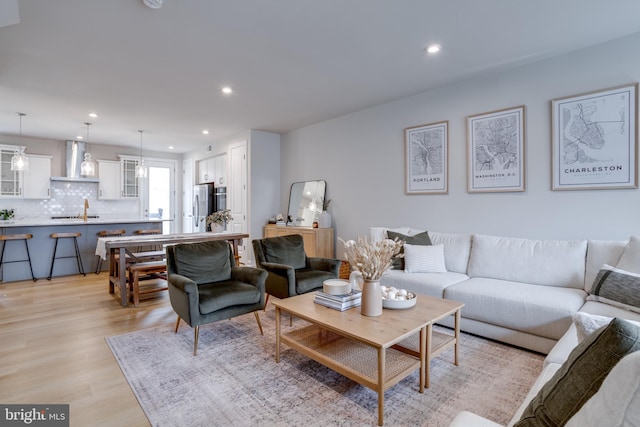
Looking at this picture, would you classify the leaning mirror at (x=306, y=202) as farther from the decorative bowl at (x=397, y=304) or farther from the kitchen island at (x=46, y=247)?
the decorative bowl at (x=397, y=304)

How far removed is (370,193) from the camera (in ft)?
16.0

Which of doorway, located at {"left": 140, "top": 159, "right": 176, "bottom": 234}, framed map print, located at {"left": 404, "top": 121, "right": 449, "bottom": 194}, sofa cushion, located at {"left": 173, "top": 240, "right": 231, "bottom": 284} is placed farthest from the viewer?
doorway, located at {"left": 140, "top": 159, "right": 176, "bottom": 234}

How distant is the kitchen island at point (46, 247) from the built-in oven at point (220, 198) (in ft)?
6.36

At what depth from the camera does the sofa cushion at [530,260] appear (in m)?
2.89

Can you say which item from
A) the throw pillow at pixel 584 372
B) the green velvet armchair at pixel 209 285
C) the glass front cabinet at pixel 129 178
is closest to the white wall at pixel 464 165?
the green velvet armchair at pixel 209 285

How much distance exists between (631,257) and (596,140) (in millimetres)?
1133

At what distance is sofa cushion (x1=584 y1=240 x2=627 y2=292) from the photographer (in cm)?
270

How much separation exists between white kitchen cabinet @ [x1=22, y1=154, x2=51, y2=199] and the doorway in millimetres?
1890

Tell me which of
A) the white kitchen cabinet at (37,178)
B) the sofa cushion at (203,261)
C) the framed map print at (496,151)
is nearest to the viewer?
the sofa cushion at (203,261)

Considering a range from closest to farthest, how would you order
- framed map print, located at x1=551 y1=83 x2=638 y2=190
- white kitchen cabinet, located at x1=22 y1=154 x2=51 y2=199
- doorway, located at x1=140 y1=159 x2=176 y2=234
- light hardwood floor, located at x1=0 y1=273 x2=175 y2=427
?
light hardwood floor, located at x1=0 y1=273 x2=175 y2=427
framed map print, located at x1=551 y1=83 x2=638 y2=190
white kitchen cabinet, located at x1=22 y1=154 x2=51 y2=199
doorway, located at x1=140 y1=159 x2=176 y2=234

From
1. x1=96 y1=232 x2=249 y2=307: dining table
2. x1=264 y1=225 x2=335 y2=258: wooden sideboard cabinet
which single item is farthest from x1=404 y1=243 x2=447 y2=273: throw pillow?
x1=96 y1=232 x2=249 y2=307: dining table

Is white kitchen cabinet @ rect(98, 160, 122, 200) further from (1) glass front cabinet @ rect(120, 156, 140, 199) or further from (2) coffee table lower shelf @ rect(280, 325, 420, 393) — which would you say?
(2) coffee table lower shelf @ rect(280, 325, 420, 393)

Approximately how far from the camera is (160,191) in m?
8.82

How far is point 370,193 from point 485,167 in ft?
5.41
